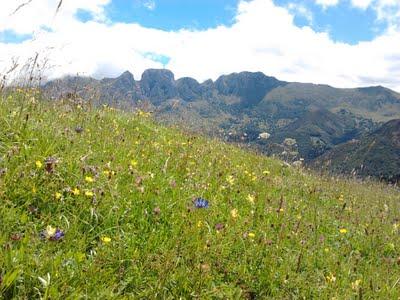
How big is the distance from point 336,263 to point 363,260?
1.04m

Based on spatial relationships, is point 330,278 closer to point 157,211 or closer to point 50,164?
point 157,211

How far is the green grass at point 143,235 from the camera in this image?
3168 mm

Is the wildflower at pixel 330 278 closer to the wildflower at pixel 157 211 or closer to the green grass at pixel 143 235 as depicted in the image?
the green grass at pixel 143 235

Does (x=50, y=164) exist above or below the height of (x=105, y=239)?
above

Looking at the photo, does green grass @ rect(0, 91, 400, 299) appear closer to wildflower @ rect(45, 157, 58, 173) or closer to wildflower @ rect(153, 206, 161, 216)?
wildflower @ rect(153, 206, 161, 216)

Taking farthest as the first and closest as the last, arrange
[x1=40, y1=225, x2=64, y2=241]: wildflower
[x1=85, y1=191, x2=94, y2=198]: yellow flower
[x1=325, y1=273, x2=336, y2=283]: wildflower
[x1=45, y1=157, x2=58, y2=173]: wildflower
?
1. [x1=325, y1=273, x2=336, y2=283]: wildflower
2. [x1=85, y1=191, x2=94, y2=198]: yellow flower
3. [x1=45, y1=157, x2=58, y2=173]: wildflower
4. [x1=40, y1=225, x2=64, y2=241]: wildflower

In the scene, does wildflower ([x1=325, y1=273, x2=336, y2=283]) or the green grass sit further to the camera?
wildflower ([x1=325, y1=273, x2=336, y2=283])

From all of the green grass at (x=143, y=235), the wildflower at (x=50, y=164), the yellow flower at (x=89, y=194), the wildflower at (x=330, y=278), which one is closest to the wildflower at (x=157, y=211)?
the green grass at (x=143, y=235)

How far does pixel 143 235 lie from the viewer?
4000mm

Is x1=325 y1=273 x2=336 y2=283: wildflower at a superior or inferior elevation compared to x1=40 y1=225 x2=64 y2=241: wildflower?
inferior

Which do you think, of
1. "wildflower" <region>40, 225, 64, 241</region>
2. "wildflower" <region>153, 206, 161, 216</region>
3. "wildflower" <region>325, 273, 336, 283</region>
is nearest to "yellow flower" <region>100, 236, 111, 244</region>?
"wildflower" <region>40, 225, 64, 241</region>

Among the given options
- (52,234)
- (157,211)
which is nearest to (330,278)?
(157,211)

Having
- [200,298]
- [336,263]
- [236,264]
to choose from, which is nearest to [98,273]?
[200,298]

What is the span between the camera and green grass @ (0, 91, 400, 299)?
3168 mm
